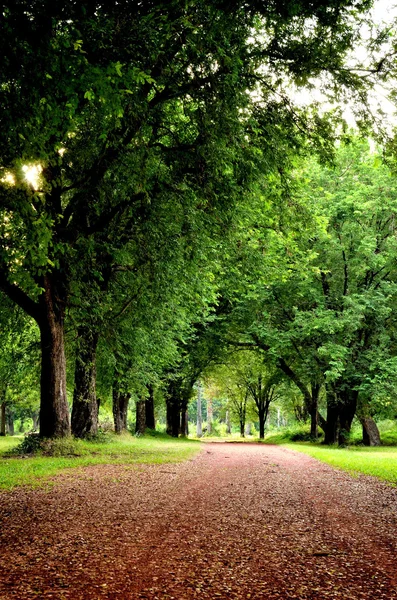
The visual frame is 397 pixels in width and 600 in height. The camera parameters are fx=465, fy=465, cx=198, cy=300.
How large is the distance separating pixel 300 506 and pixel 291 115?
755 cm

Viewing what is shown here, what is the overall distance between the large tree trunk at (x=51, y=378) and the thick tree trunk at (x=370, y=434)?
2082 cm

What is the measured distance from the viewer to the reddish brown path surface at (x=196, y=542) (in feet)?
12.3

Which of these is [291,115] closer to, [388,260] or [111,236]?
[111,236]

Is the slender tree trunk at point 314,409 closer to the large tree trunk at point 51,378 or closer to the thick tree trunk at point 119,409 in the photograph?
the thick tree trunk at point 119,409

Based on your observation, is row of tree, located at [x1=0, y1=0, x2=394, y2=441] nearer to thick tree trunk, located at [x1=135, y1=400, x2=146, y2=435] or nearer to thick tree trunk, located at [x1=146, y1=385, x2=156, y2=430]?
thick tree trunk, located at [x1=135, y1=400, x2=146, y2=435]

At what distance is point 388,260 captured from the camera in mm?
24375

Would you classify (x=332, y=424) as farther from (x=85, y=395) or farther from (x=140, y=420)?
(x=85, y=395)

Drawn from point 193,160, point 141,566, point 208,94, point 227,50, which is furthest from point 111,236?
point 141,566

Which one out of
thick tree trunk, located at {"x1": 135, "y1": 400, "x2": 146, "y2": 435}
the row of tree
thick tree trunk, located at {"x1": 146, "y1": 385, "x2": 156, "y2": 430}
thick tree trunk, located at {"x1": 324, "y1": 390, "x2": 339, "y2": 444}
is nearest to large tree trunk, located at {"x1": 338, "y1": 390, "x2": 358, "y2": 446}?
thick tree trunk, located at {"x1": 324, "y1": 390, "x2": 339, "y2": 444}

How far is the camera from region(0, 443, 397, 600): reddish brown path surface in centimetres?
374

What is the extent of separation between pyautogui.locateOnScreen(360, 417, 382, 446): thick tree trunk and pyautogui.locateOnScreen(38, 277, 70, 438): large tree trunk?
820 inches

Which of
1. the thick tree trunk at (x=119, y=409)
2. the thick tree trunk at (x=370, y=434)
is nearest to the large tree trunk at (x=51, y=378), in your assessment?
the thick tree trunk at (x=119, y=409)

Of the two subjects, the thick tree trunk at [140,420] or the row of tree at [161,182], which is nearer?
the row of tree at [161,182]

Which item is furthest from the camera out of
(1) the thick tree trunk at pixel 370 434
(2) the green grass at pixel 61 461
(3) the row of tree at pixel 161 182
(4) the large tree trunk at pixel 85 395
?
(1) the thick tree trunk at pixel 370 434
